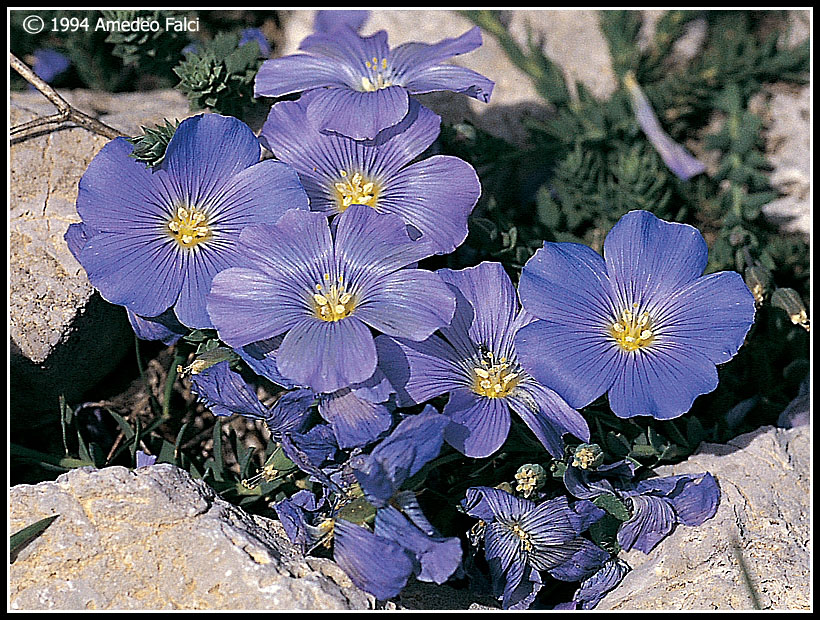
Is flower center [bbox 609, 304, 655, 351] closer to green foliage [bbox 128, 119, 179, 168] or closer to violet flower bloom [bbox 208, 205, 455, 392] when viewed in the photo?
violet flower bloom [bbox 208, 205, 455, 392]

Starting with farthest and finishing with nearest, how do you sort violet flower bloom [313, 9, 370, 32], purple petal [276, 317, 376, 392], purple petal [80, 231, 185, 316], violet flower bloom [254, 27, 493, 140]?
violet flower bloom [313, 9, 370, 32]
violet flower bloom [254, 27, 493, 140]
purple petal [80, 231, 185, 316]
purple petal [276, 317, 376, 392]

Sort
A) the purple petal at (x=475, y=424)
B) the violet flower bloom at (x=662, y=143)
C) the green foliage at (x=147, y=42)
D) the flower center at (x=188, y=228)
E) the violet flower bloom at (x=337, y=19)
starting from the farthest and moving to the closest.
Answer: the violet flower bloom at (x=337, y=19), the violet flower bloom at (x=662, y=143), the green foliage at (x=147, y=42), the flower center at (x=188, y=228), the purple petal at (x=475, y=424)

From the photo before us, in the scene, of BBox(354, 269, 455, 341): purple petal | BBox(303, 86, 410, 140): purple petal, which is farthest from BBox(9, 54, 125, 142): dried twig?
BBox(354, 269, 455, 341): purple petal

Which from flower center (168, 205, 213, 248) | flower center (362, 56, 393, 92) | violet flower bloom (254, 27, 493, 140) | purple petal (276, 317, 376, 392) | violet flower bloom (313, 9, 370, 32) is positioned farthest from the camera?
violet flower bloom (313, 9, 370, 32)

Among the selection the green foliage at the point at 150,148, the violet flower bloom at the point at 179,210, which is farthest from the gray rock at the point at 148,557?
the green foliage at the point at 150,148

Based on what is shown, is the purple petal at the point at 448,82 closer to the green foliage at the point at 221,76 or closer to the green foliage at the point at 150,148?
the green foliage at the point at 221,76

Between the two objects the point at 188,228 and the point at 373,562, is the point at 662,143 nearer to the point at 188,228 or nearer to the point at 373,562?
the point at 188,228

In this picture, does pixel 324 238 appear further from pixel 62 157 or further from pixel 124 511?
pixel 62 157
